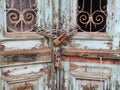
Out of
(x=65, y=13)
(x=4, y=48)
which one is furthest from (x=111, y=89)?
(x=4, y=48)

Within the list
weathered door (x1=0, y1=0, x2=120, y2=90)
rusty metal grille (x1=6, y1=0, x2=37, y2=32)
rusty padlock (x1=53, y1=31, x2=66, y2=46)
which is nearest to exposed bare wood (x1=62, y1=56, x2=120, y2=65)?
weathered door (x1=0, y1=0, x2=120, y2=90)

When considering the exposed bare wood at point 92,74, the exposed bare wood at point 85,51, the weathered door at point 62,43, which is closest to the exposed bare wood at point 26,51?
the weathered door at point 62,43

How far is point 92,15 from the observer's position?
139cm

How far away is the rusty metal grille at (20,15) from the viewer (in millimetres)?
1352

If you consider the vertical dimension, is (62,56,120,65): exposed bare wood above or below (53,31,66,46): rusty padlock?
below

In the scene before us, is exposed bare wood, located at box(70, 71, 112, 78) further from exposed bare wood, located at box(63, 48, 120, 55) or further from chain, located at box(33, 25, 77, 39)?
chain, located at box(33, 25, 77, 39)

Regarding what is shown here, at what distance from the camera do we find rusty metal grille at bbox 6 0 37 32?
1352 millimetres

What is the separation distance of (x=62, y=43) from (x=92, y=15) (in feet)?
0.80

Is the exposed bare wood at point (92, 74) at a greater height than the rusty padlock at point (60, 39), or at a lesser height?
lesser

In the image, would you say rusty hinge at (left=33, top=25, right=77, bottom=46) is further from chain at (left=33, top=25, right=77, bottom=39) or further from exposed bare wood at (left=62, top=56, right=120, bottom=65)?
exposed bare wood at (left=62, top=56, right=120, bottom=65)

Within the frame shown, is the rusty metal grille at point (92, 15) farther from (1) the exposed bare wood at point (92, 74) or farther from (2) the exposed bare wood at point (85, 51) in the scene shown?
(1) the exposed bare wood at point (92, 74)

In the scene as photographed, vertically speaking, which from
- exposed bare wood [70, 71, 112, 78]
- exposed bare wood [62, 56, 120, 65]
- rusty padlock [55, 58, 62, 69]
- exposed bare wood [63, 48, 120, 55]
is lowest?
exposed bare wood [70, 71, 112, 78]

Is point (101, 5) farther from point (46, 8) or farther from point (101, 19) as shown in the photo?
point (46, 8)

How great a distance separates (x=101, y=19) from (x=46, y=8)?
331 mm
